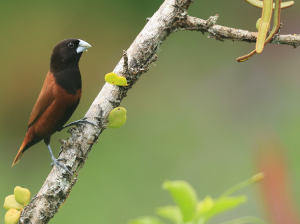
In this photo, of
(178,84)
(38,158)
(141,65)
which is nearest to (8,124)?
(38,158)

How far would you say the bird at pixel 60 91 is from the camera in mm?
1938

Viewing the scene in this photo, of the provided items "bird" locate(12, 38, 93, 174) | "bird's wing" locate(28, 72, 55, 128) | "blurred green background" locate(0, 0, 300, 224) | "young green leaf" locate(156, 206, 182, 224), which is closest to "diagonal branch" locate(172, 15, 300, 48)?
"bird" locate(12, 38, 93, 174)

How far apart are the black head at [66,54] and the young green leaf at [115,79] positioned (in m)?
0.86

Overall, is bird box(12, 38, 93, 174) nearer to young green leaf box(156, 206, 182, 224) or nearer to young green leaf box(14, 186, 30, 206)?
young green leaf box(14, 186, 30, 206)

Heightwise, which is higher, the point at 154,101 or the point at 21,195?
the point at 154,101

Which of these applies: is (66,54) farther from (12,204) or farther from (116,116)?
(12,204)

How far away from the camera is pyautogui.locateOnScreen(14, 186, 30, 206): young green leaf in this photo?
1204 mm

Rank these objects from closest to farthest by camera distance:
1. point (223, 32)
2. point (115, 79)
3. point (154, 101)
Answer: point (115, 79) → point (223, 32) → point (154, 101)

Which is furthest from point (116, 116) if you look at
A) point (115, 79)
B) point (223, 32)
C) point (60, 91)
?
point (60, 91)

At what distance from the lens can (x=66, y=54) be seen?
2.03m

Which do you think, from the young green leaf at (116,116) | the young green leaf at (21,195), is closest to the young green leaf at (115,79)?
the young green leaf at (116,116)

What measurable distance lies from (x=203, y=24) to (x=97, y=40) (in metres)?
3.66

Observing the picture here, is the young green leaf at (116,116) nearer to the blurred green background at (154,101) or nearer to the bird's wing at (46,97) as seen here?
the bird's wing at (46,97)

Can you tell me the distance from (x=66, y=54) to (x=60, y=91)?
0.24 meters
